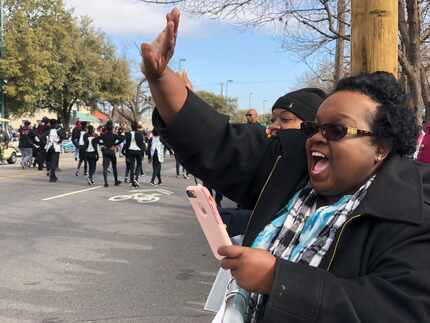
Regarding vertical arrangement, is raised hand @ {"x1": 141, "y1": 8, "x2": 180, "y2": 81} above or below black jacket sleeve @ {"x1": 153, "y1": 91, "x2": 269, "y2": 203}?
above

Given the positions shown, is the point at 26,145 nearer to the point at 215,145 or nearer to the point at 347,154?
the point at 215,145

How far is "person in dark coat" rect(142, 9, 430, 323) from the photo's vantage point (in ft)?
4.11

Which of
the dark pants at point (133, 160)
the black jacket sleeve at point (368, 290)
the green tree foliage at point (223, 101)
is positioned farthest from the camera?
the green tree foliage at point (223, 101)

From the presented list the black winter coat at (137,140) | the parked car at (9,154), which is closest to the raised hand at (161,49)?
the black winter coat at (137,140)

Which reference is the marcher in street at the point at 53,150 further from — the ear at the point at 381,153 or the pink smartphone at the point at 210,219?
the ear at the point at 381,153

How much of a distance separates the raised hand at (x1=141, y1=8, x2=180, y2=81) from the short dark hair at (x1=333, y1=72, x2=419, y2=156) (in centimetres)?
55

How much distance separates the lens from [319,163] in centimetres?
155

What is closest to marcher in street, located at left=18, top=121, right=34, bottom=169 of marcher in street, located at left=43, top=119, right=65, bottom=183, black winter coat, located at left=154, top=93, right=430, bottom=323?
marcher in street, located at left=43, top=119, right=65, bottom=183

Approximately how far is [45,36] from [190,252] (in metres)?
30.2

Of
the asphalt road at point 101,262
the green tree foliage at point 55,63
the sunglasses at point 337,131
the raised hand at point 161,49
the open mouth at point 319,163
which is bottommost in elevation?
the asphalt road at point 101,262

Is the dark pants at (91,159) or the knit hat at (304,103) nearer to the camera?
the knit hat at (304,103)

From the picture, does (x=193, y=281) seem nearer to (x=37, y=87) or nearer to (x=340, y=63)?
(x=340, y=63)

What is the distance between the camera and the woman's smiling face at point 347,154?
58.7 inches

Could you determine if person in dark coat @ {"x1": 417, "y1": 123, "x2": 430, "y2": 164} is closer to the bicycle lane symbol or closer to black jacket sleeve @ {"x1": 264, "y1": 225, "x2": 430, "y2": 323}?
black jacket sleeve @ {"x1": 264, "y1": 225, "x2": 430, "y2": 323}
